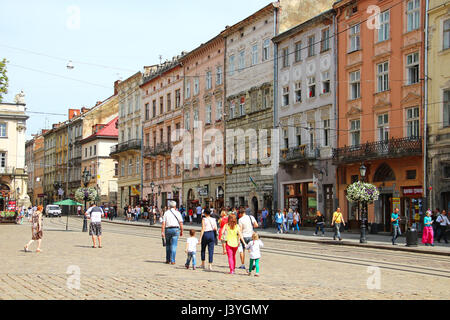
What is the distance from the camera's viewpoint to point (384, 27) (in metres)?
35.9

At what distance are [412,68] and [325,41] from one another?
8158mm

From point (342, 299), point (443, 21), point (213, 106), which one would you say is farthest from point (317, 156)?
point (342, 299)

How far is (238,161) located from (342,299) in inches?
1550

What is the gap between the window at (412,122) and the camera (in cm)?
3325

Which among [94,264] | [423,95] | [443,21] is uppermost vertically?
[443,21]

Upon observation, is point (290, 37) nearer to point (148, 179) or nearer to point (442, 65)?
point (442, 65)

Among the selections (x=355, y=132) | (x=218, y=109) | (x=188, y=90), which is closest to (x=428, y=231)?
(x=355, y=132)

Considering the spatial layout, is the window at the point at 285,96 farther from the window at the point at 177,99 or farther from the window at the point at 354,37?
the window at the point at 177,99

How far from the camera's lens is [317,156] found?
4044 centimetres

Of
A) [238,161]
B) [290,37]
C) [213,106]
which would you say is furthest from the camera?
[213,106]

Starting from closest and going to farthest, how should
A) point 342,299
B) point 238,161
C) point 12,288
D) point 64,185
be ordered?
point 342,299, point 12,288, point 238,161, point 64,185

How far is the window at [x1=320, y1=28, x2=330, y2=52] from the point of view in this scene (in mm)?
40625

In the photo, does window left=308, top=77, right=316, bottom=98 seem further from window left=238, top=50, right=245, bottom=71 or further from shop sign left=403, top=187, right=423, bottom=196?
shop sign left=403, top=187, right=423, bottom=196

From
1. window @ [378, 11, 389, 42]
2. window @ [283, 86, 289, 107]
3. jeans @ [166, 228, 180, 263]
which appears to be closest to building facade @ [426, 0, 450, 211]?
window @ [378, 11, 389, 42]
